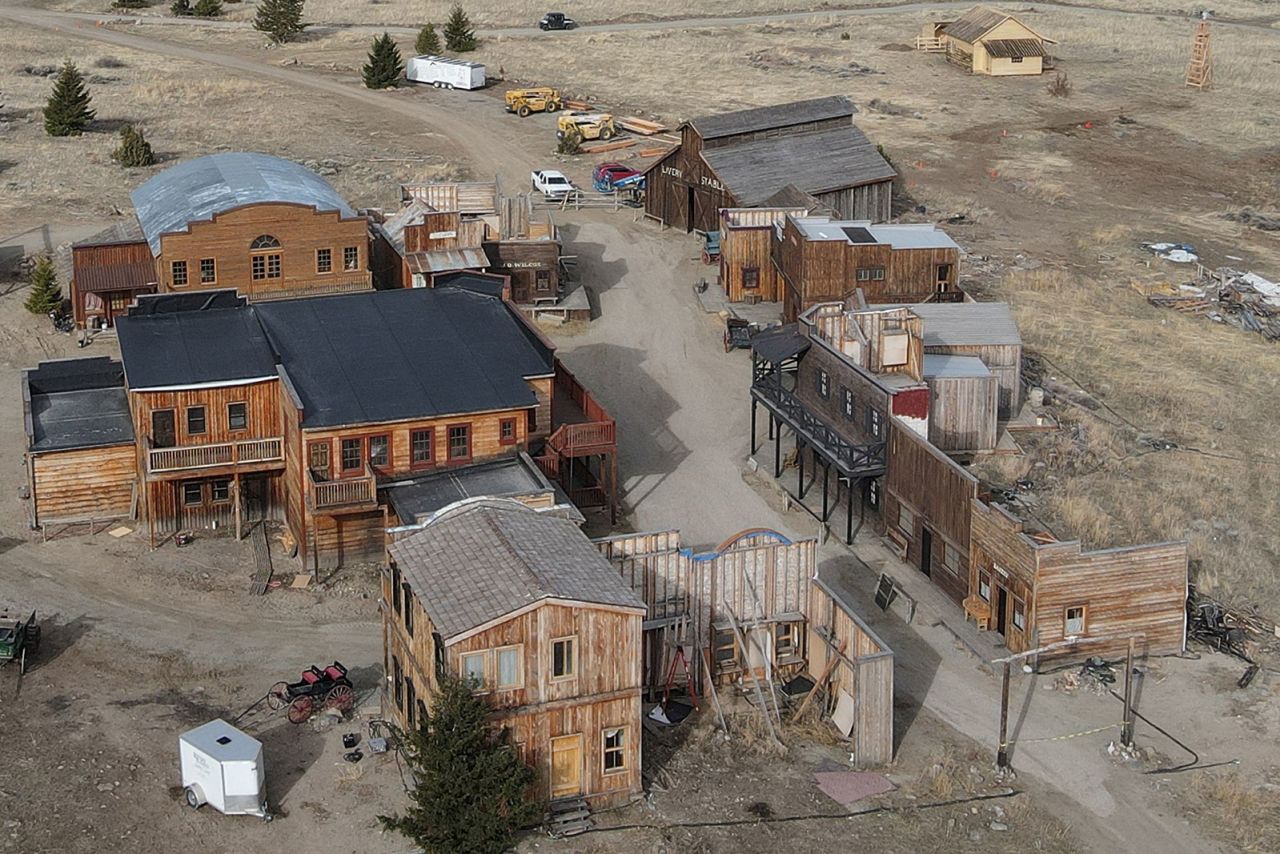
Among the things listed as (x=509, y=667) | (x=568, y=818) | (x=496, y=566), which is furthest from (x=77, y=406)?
(x=568, y=818)

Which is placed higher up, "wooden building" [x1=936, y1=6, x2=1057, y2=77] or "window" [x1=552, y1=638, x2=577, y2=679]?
"wooden building" [x1=936, y1=6, x2=1057, y2=77]

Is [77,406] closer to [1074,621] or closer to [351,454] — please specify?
[351,454]

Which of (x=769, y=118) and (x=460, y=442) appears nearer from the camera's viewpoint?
(x=460, y=442)

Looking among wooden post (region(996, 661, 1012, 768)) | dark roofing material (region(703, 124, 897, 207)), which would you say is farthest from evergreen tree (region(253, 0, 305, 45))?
wooden post (region(996, 661, 1012, 768))

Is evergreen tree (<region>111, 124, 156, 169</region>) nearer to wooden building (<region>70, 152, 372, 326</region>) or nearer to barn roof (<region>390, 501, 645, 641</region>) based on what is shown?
wooden building (<region>70, 152, 372, 326</region>)

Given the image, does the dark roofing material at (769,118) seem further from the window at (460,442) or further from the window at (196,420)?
the window at (196,420)

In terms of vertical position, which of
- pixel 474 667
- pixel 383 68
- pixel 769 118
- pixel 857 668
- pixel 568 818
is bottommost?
pixel 568 818
